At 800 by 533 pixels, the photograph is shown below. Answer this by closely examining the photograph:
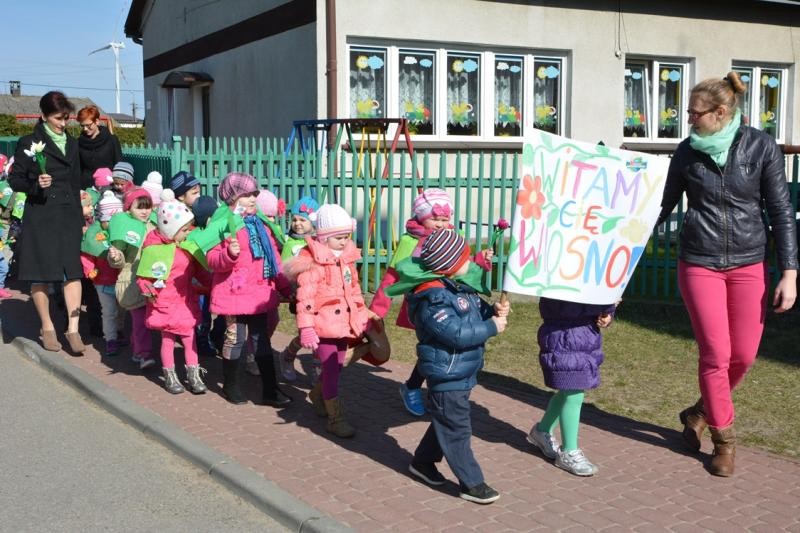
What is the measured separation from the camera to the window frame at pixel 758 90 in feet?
56.8

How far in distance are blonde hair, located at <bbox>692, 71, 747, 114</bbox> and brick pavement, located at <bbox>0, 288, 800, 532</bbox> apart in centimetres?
202

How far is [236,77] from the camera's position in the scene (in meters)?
16.6

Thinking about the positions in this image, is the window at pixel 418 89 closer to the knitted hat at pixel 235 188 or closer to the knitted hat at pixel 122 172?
the knitted hat at pixel 122 172

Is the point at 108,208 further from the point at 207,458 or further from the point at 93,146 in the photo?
the point at 207,458

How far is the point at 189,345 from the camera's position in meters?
6.86

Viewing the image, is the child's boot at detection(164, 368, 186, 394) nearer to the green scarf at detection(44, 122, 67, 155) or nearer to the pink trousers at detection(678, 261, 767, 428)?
the green scarf at detection(44, 122, 67, 155)

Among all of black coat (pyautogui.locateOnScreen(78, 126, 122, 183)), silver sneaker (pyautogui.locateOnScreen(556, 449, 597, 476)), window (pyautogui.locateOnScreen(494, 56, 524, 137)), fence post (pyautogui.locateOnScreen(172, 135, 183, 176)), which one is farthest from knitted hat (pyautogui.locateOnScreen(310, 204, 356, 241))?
window (pyautogui.locateOnScreen(494, 56, 524, 137))

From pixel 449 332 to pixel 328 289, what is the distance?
1.39 meters

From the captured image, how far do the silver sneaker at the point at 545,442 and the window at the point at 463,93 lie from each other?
31.9 feet

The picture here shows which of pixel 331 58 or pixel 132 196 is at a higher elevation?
Result: pixel 331 58

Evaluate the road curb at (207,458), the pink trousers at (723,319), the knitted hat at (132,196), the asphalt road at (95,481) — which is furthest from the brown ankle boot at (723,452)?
the knitted hat at (132,196)

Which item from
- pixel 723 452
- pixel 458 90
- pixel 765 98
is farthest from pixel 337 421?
pixel 765 98

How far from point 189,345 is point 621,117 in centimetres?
1095

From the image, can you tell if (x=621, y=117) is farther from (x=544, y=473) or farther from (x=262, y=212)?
(x=544, y=473)
